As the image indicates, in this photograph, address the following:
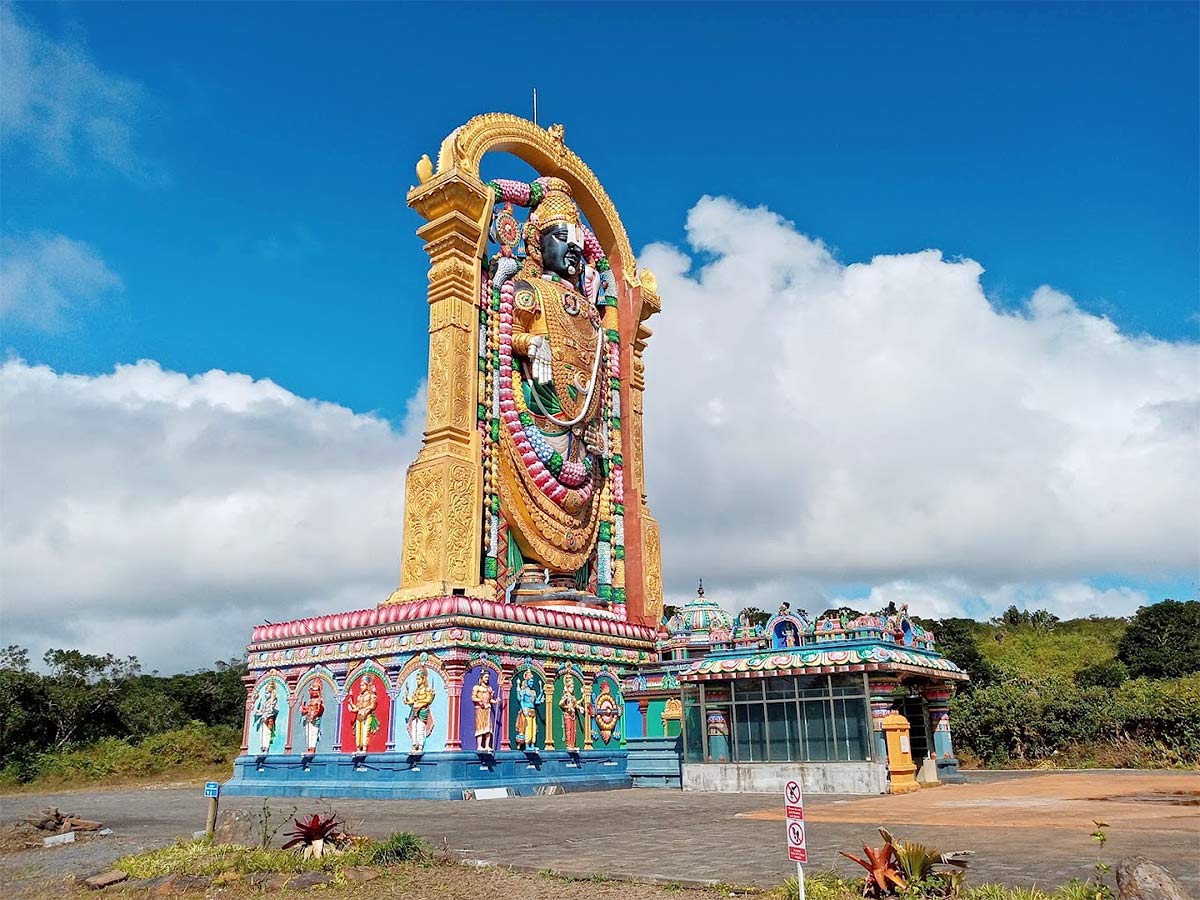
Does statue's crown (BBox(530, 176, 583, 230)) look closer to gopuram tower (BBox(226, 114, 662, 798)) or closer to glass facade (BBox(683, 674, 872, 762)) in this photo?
gopuram tower (BBox(226, 114, 662, 798))

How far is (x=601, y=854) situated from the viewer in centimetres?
922

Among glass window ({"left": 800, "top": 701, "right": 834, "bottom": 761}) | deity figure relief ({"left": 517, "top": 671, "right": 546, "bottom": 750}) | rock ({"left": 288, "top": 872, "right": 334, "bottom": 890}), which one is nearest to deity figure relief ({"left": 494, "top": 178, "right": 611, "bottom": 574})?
deity figure relief ({"left": 517, "top": 671, "right": 546, "bottom": 750})

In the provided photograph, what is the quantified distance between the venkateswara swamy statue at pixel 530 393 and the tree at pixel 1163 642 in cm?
2595

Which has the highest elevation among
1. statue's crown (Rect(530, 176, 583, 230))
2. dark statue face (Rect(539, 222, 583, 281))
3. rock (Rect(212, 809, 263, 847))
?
statue's crown (Rect(530, 176, 583, 230))

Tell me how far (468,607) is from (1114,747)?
17.5 meters

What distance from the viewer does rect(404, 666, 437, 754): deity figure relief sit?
18.9 meters

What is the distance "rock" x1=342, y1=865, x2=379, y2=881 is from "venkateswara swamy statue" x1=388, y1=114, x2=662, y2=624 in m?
12.6

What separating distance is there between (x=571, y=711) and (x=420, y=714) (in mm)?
3697

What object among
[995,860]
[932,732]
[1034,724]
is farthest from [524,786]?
[1034,724]

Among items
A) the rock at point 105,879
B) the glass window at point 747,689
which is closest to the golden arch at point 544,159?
the glass window at point 747,689

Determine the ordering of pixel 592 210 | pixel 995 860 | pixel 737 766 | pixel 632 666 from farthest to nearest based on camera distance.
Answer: pixel 592 210, pixel 632 666, pixel 737 766, pixel 995 860

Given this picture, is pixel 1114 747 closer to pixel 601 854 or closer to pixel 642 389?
pixel 642 389

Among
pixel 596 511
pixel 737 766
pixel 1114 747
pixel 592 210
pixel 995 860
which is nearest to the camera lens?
pixel 995 860

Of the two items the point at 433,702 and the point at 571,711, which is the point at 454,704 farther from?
the point at 571,711
